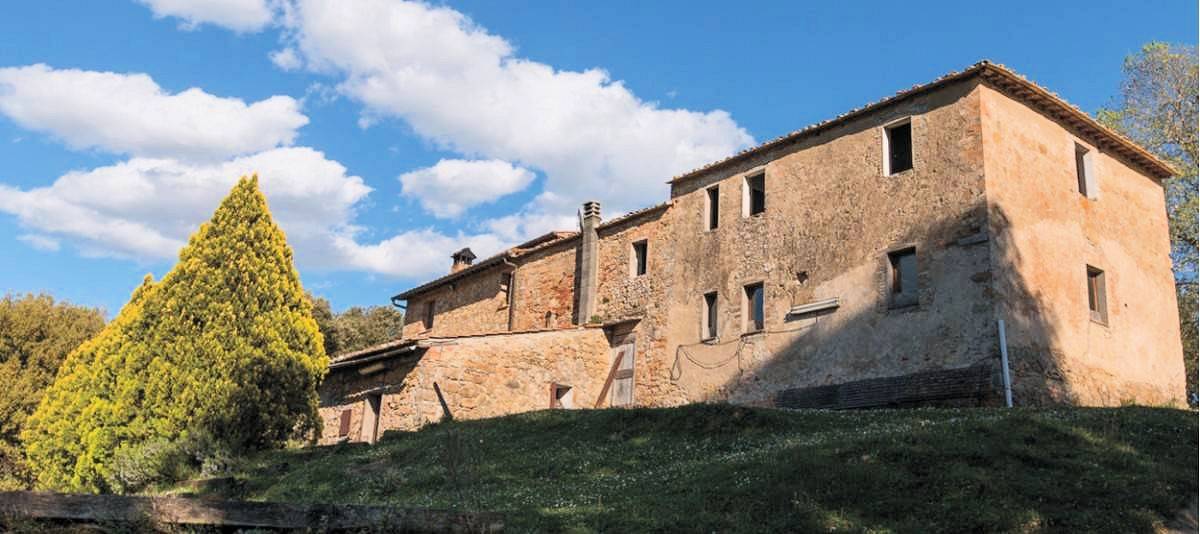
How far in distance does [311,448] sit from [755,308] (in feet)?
35.6

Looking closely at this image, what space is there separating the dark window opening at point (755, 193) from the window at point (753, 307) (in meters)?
1.96

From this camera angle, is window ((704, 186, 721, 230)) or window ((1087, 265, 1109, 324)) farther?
window ((704, 186, 721, 230))

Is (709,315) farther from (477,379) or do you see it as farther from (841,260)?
(477,379)

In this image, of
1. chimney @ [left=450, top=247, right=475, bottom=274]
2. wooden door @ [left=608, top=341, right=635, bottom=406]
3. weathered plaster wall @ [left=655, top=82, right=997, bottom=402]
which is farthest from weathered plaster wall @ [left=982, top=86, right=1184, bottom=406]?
chimney @ [left=450, top=247, right=475, bottom=274]

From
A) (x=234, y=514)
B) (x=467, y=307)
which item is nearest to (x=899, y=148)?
(x=234, y=514)

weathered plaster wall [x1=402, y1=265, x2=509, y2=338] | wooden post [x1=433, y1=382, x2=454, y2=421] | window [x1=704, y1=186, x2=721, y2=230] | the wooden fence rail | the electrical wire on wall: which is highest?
window [x1=704, y1=186, x2=721, y2=230]

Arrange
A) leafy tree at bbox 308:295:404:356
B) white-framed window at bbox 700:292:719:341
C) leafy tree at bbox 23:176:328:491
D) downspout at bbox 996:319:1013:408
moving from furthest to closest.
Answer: leafy tree at bbox 308:295:404:356
white-framed window at bbox 700:292:719:341
downspout at bbox 996:319:1013:408
leafy tree at bbox 23:176:328:491

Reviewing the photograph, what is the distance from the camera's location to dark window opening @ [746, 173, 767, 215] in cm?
2284

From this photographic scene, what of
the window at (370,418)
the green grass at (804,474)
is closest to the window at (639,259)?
the window at (370,418)

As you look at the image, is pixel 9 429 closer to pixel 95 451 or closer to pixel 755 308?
pixel 95 451

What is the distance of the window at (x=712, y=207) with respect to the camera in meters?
24.0

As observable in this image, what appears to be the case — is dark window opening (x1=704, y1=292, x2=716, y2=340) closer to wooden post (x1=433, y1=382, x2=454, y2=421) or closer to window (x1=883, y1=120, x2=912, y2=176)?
window (x1=883, y1=120, x2=912, y2=176)

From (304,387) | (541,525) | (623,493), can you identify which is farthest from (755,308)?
(541,525)

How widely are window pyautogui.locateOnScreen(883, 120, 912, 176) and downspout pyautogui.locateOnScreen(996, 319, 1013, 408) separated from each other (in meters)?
4.33
